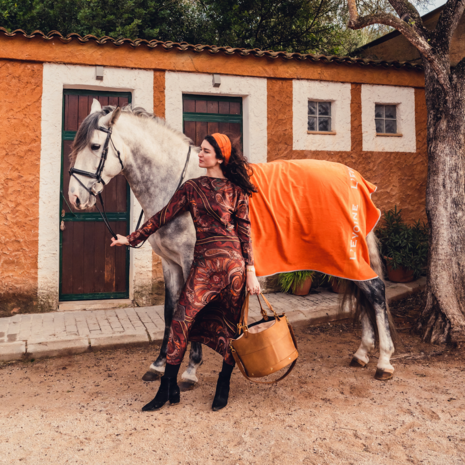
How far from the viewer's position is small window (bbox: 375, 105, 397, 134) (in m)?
7.16

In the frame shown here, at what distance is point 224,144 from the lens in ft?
9.61

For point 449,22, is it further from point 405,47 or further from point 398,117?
point 405,47

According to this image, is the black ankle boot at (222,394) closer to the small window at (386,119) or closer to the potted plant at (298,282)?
the potted plant at (298,282)

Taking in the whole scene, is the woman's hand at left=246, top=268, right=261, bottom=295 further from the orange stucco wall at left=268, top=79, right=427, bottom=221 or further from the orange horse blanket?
the orange stucco wall at left=268, top=79, right=427, bottom=221

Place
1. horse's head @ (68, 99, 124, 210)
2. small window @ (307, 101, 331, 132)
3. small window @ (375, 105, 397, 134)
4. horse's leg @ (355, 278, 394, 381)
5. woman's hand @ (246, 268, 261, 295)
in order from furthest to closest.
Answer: small window @ (375, 105, 397, 134)
small window @ (307, 101, 331, 132)
horse's leg @ (355, 278, 394, 381)
horse's head @ (68, 99, 124, 210)
woman's hand @ (246, 268, 261, 295)

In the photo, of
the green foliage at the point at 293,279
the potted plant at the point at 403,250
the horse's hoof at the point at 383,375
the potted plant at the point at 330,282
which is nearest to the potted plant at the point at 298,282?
the green foliage at the point at 293,279

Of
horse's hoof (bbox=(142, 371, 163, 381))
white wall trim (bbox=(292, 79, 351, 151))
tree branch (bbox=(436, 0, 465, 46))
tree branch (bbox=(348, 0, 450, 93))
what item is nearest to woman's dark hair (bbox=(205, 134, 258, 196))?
horse's hoof (bbox=(142, 371, 163, 381))

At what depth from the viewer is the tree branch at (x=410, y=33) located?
432cm

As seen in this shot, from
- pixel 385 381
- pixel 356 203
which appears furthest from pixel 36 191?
pixel 385 381

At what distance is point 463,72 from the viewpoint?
15.0 ft

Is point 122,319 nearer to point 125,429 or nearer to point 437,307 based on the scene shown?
point 125,429

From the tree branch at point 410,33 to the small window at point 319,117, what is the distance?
7.69 feet

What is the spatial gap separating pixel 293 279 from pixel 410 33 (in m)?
3.39

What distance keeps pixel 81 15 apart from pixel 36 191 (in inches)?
253
